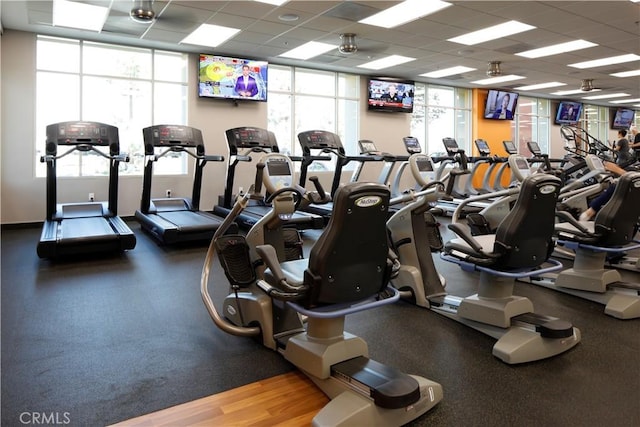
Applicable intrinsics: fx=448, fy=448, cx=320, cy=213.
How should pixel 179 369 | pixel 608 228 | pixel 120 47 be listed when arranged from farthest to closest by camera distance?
pixel 120 47 < pixel 608 228 < pixel 179 369

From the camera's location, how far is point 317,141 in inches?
290

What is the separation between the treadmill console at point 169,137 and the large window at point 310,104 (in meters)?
2.72

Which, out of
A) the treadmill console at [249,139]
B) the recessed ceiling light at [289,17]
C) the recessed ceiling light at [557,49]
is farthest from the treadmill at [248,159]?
the recessed ceiling light at [557,49]

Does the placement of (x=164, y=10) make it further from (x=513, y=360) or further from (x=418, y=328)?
(x=513, y=360)

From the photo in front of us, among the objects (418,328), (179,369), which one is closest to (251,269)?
(179,369)

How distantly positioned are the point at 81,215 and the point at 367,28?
490 centimetres

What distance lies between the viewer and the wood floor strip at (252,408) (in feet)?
6.51

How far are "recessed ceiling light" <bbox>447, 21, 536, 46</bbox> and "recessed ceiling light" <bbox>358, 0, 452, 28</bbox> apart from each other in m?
1.28

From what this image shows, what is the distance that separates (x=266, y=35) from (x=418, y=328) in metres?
5.59

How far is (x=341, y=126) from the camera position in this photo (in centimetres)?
1036

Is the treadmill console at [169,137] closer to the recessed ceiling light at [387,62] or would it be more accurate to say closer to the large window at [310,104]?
the large window at [310,104]

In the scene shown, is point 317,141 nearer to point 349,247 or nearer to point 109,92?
point 109,92

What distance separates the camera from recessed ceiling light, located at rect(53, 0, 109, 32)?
5715mm

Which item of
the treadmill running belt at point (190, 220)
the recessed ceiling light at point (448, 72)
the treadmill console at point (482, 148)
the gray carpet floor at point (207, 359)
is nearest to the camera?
the gray carpet floor at point (207, 359)
